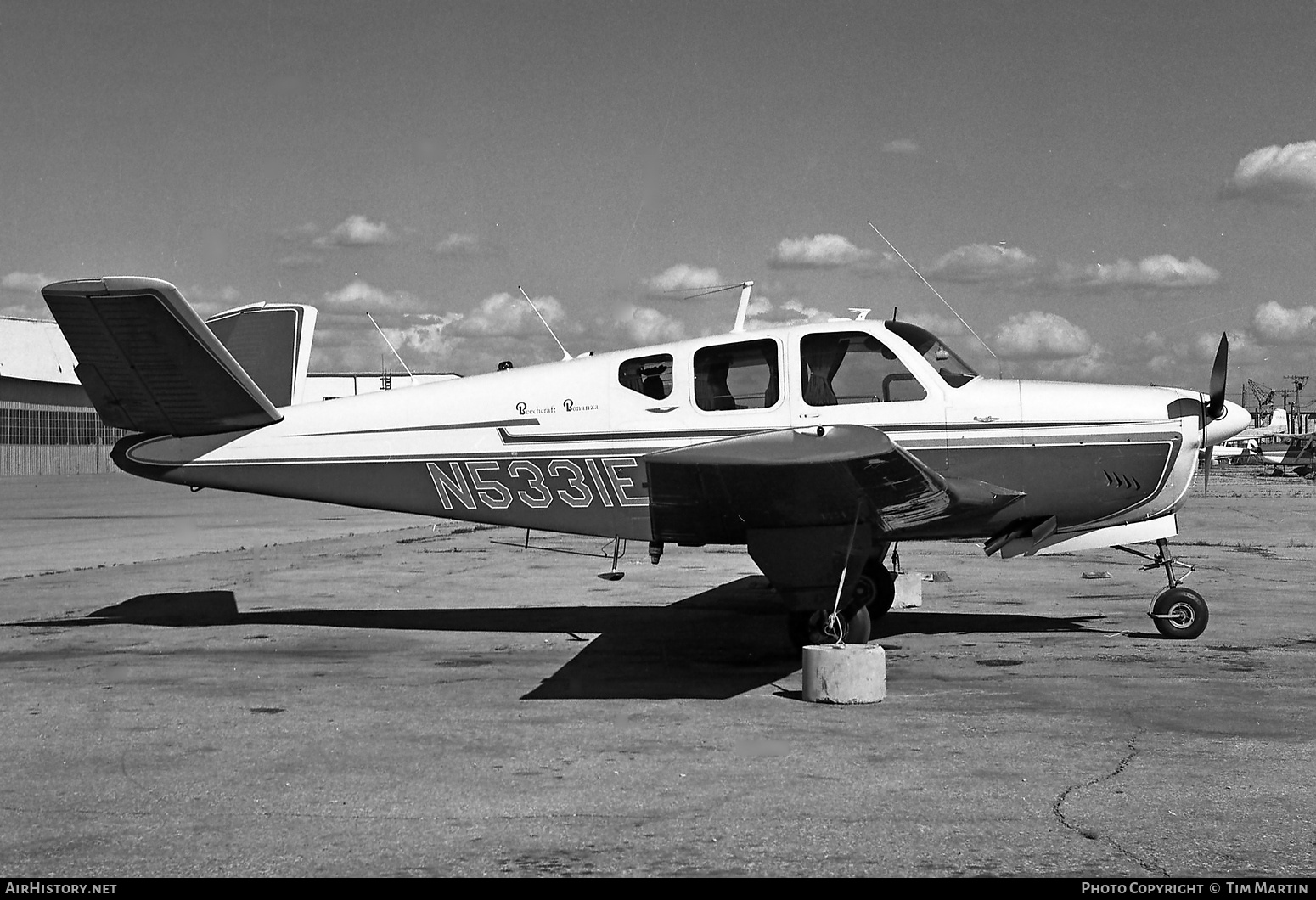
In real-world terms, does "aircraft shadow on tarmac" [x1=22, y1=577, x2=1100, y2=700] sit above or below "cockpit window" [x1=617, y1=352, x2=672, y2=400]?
below

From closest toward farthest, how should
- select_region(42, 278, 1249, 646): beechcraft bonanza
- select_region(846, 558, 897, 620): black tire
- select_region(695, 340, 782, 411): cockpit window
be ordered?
select_region(42, 278, 1249, 646): beechcraft bonanza, select_region(695, 340, 782, 411): cockpit window, select_region(846, 558, 897, 620): black tire

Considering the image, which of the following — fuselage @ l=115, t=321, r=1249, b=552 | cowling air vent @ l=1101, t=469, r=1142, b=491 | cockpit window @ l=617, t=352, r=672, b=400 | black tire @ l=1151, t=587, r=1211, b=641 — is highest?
cockpit window @ l=617, t=352, r=672, b=400

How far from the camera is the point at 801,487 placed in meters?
7.40

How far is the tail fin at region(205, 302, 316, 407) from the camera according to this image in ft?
35.1

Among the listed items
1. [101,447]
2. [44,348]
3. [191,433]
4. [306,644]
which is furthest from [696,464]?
[101,447]

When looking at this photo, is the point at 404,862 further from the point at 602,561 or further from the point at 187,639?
the point at 602,561

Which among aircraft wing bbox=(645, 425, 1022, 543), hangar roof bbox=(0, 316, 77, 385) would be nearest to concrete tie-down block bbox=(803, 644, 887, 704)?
aircraft wing bbox=(645, 425, 1022, 543)

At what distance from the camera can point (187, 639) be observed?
10.1 m

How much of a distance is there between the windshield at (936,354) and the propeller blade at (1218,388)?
6.09 feet

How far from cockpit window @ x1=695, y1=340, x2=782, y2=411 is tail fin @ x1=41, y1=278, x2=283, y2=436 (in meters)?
3.81

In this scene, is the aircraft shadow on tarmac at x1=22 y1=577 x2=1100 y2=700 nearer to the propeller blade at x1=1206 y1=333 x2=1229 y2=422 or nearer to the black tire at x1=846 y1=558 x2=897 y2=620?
the black tire at x1=846 y1=558 x2=897 y2=620

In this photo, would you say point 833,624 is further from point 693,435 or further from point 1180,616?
point 1180,616

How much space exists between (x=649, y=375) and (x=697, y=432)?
645 millimetres
